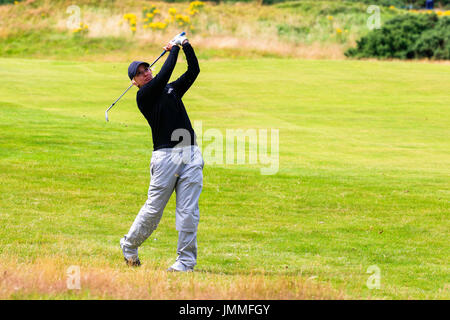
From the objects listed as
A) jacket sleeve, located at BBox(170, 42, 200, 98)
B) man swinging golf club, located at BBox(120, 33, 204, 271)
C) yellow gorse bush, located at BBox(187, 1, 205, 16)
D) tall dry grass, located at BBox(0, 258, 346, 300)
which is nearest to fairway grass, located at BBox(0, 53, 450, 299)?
tall dry grass, located at BBox(0, 258, 346, 300)

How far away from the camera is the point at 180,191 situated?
818cm

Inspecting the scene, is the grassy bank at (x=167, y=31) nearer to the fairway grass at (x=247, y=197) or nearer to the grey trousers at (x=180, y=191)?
the fairway grass at (x=247, y=197)

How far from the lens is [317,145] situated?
840 inches

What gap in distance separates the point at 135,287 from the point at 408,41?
4215cm

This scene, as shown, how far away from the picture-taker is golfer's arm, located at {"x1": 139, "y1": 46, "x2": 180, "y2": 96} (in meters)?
7.76

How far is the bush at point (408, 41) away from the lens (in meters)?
44.2

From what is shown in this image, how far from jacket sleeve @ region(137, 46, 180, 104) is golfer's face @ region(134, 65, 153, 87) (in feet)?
0.83

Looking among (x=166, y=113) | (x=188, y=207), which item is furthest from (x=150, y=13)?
(x=188, y=207)

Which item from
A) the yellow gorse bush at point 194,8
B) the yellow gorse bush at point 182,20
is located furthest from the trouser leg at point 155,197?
the yellow gorse bush at point 194,8

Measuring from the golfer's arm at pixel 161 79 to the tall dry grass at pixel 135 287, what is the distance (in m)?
2.16

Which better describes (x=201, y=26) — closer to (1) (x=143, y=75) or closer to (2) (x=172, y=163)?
(1) (x=143, y=75)
